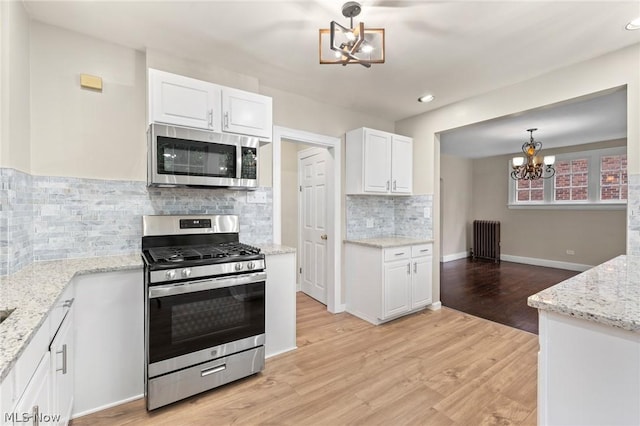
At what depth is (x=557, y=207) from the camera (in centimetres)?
616

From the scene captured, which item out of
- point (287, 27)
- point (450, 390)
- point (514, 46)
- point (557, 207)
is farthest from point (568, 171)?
point (287, 27)

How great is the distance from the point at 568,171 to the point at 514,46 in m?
→ 5.27

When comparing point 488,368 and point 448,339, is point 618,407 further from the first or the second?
point 448,339

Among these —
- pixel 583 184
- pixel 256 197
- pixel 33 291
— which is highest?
pixel 583 184

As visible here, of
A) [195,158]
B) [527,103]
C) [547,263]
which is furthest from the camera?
[547,263]

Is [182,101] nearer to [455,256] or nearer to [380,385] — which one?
[380,385]

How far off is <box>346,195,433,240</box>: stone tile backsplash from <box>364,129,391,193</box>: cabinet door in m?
0.34

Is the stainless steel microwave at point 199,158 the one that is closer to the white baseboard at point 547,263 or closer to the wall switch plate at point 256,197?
the wall switch plate at point 256,197

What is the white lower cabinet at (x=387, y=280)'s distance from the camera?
10.7 ft

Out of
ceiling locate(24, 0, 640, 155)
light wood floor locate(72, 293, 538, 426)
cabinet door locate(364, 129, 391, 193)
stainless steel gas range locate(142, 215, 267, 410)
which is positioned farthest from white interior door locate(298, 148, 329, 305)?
stainless steel gas range locate(142, 215, 267, 410)

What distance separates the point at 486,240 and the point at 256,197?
6292mm

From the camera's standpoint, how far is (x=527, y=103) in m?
2.84

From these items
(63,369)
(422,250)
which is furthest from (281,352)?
(422,250)

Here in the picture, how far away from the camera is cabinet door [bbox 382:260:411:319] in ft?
10.7
